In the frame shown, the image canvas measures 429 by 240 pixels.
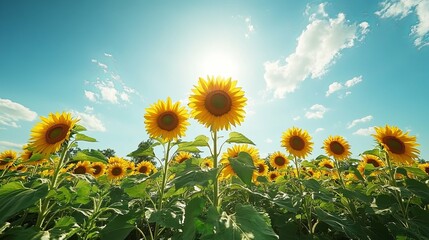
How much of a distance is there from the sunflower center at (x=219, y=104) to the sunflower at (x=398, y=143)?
3.68 metres

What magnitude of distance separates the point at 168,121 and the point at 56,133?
1.72 metres

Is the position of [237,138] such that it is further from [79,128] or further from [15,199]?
[15,199]

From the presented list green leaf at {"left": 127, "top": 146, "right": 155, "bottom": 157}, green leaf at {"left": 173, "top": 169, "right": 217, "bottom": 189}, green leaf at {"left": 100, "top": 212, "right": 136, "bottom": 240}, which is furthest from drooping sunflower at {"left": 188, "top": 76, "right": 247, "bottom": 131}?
green leaf at {"left": 100, "top": 212, "right": 136, "bottom": 240}

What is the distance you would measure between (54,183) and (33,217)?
3.07 metres

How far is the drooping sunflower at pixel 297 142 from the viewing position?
6.34 m

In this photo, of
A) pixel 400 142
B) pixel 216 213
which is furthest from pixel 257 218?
pixel 400 142

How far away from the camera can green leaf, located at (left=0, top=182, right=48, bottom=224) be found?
205cm

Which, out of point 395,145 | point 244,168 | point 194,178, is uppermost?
point 395,145

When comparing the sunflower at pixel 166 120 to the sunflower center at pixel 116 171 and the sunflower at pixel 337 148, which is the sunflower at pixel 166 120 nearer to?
the sunflower at pixel 337 148

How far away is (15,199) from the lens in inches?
88.9

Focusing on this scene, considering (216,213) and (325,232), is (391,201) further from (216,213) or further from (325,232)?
(216,213)

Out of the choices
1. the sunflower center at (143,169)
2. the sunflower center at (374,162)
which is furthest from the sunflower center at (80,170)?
the sunflower center at (374,162)

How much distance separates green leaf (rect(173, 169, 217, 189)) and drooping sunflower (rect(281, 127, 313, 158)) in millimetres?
4382

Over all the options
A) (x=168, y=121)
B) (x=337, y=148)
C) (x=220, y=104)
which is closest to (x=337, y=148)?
(x=337, y=148)
